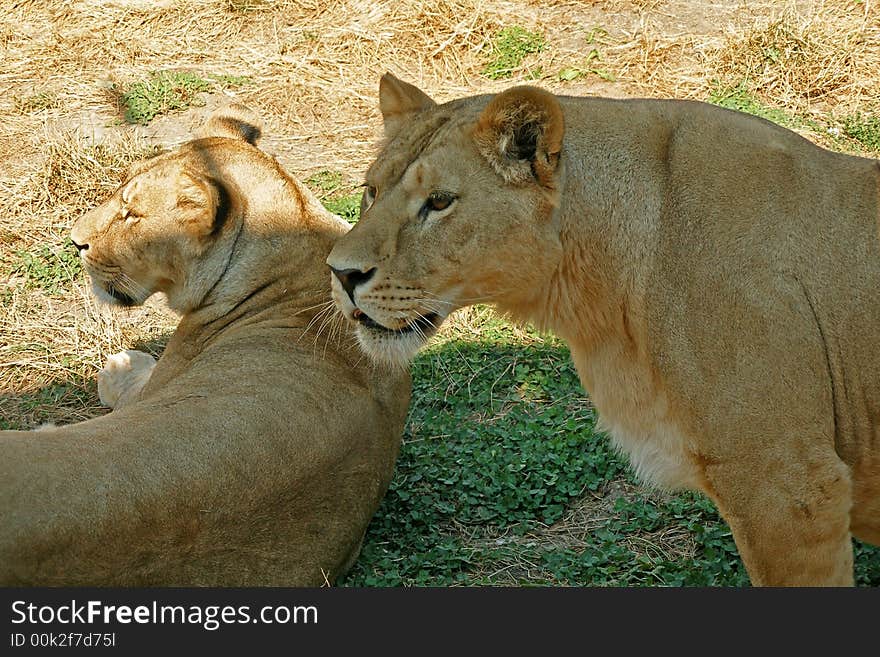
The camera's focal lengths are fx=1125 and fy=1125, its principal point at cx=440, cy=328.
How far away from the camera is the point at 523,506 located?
A: 4336mm

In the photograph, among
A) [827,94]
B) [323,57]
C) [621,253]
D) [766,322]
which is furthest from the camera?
[323,57]

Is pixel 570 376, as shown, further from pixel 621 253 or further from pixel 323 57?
pixel 323 57

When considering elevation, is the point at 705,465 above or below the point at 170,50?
above

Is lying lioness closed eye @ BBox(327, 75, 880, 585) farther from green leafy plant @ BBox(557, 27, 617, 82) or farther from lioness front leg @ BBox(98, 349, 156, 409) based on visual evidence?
green leafy plant @ BBox(557, 27, 617, 82)

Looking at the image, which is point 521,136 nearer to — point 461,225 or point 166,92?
point 461,225

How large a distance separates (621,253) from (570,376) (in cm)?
203

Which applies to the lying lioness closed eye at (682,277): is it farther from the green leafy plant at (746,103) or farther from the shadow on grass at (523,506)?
the green leafy plant at (746,103)

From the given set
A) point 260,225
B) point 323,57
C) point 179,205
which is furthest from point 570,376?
point 323,57

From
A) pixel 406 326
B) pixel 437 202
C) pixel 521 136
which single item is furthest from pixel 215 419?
pixel 521 136

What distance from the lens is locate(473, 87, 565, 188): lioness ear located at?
2924 millimetres

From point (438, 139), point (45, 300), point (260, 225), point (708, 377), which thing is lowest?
point (45, 300)

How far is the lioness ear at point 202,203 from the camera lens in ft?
14.7

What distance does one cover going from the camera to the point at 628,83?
7074 mm

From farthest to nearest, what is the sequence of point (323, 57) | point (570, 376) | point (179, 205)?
point (323, 57)
point (570, 376)
point (179, 205)
